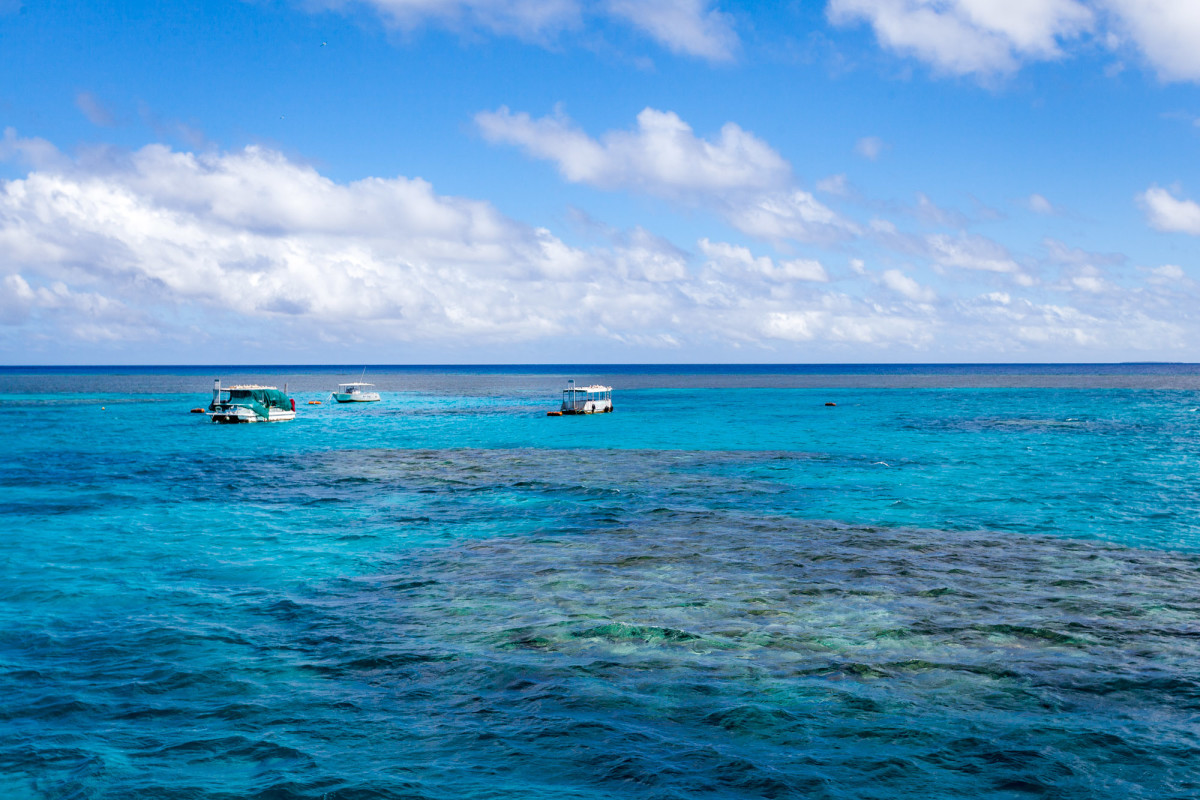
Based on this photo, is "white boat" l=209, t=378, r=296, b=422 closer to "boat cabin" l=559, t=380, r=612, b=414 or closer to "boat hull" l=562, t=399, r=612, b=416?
"boat hull" l=562, t=399, r=612, b=416

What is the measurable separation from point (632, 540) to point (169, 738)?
1643cm

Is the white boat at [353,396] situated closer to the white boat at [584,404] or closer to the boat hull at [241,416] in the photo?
the boat hull at [241,416]

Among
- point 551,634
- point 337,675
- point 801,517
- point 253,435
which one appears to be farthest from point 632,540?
point 253,435

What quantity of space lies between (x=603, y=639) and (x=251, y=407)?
7915cm

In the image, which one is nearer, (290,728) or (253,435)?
(290,728)

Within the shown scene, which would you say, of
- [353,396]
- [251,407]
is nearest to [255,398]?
[251,407]

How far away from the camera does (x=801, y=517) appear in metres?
31.3

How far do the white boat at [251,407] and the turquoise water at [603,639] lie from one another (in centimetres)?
4478

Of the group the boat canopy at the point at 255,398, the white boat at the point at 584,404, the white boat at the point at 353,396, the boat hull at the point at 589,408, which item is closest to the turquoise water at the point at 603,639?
the boat canopy at the point at 255,398

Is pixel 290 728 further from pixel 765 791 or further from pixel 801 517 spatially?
pixel 801 517

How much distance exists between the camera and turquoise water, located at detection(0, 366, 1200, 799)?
452 inches

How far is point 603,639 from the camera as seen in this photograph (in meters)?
16.5

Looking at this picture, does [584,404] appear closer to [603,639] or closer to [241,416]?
[241,416]

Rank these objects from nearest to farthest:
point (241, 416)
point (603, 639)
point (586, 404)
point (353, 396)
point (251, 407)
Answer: point (603, 639) < point (241, 416) < point (251, 407) < point (586, 404) < point (353, 396)
